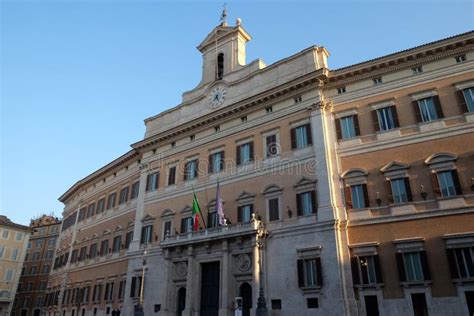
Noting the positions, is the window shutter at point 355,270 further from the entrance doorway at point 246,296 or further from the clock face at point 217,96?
the clock face at point 217,96

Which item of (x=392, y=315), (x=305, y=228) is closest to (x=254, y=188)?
(x=305, y=228)

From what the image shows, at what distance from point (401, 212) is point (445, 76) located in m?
8.00

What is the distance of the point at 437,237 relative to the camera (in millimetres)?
17719

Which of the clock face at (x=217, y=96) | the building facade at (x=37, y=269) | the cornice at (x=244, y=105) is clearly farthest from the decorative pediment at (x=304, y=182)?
the building facade at (x=37, y=269)

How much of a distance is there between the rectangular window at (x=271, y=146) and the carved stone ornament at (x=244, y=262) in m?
6.65

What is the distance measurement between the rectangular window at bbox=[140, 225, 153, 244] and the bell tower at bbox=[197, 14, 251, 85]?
41.8 feet

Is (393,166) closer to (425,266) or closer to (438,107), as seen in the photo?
(438,107)

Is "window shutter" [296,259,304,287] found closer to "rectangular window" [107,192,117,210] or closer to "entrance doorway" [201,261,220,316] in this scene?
"entrance doorway" [201,261,220,316]

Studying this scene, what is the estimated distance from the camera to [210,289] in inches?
931

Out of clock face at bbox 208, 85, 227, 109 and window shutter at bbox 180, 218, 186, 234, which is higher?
clock face at bbox 208, 85, 227, 109

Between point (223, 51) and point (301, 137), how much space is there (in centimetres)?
1190

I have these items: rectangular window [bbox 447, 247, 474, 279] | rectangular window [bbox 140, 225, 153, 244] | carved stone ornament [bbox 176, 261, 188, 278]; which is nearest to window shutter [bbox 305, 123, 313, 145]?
rectangular window [bbox 447, 247, 474, 279]

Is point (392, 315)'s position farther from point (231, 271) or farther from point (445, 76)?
point (445, 76)

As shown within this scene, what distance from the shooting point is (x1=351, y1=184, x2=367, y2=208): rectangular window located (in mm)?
20281
